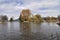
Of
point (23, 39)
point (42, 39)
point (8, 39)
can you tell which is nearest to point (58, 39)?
point (42, 39)

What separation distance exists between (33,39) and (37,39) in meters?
1.21

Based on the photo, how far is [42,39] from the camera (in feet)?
137

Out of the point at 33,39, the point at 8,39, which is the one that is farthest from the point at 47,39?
the point at 8,39

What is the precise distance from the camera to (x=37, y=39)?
42.0 metres

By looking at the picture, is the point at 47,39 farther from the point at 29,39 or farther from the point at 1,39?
the point at 1,39

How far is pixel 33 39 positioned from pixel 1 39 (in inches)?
384

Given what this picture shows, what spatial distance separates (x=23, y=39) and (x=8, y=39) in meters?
4.58

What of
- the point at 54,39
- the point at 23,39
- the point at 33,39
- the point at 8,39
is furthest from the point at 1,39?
the point at 54,39

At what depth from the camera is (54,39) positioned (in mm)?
41844

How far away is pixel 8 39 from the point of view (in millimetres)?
42562

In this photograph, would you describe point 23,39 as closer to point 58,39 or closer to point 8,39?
point 8,39

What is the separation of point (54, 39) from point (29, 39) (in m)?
7.46

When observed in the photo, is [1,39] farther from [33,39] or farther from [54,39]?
[54,39]

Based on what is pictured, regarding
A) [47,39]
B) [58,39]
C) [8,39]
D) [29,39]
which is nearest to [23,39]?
[29,39]
